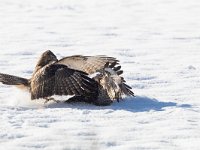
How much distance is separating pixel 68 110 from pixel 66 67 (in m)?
0.55

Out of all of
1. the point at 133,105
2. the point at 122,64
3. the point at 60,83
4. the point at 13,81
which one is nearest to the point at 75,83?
the point at 60,83

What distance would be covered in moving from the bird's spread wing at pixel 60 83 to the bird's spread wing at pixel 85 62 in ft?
1.61

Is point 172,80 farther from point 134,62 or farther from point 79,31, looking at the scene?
point 79,31

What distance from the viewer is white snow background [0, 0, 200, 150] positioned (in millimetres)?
5496

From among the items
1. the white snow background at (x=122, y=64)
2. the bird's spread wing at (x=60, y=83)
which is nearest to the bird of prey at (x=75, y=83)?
the bird's spread wing at (x=60, y=83)

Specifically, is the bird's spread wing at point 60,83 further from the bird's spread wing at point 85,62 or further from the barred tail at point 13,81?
the bird's spread wing at point 85,62

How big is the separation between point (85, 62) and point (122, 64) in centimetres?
179

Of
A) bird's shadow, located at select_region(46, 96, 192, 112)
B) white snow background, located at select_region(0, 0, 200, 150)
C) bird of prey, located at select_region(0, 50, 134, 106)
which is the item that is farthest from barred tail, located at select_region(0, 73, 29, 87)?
bird's shadow, located at select_region(46, 96, 192, 112)

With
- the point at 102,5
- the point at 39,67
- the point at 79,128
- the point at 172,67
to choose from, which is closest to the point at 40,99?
the point at 39,67

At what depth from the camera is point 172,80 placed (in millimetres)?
7980

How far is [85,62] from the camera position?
7293 mm

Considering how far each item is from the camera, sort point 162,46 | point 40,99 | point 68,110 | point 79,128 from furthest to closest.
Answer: point 162,46 < point 40,99 < point 68,110 < point 79,128

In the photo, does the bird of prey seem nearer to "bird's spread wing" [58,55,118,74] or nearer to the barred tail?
the barred tail

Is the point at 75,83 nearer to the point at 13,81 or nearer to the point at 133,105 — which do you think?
the point at 133,105
